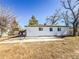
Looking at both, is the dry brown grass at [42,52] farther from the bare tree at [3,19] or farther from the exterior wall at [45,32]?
the exterior wall at [45,32]

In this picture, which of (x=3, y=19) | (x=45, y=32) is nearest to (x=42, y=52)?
(x=45, y=32)

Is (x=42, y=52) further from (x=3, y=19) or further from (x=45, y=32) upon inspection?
(x=3, y=19)

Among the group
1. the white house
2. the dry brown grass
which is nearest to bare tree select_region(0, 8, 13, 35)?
the white house

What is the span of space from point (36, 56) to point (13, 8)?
2554 cm

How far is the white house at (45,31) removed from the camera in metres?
31.0

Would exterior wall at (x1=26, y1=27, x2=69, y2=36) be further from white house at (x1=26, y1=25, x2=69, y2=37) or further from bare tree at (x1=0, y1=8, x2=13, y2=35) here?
bare tree at (x1=0, y1=8, x2=13, y2=35)

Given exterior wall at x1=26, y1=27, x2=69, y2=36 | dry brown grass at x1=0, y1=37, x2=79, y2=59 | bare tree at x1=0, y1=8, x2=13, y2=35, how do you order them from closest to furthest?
dry brown grass at x1=0, y1=37, x2=79, y2=59, bare tree at x1=0, y1=8, x2=13, y2=35, exterior wall at x1=26, y1=27, x2=69, y2=36

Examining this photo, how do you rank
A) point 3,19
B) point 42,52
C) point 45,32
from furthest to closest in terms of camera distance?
1. point 45,32
2. point 3,19
3. point 42,52

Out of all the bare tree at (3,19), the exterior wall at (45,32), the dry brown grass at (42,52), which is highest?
the bare tree at (3,19)

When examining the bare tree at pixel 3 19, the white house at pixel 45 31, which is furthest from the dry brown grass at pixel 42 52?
the white house at pixel 45 31

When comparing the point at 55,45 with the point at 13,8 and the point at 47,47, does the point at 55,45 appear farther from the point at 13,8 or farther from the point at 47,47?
the point at 13,8

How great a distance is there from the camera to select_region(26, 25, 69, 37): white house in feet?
102

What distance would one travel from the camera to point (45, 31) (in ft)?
104

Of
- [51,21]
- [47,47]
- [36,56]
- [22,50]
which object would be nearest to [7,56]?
[22,50]
